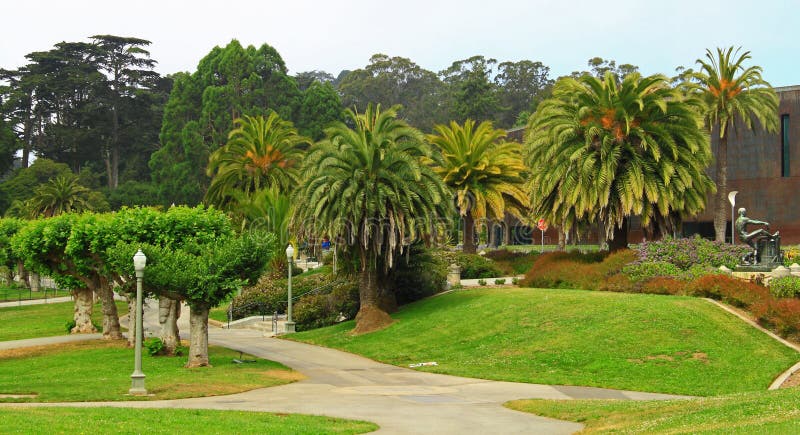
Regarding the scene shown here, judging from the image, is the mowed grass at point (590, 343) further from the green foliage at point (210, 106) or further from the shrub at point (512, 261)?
the green foliage at point (210, 106)

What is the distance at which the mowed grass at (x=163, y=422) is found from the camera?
15.3m

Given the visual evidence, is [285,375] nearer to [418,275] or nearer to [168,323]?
[168,323]

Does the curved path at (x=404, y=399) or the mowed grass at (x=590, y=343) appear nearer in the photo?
the curved path at (x=404, y=399)

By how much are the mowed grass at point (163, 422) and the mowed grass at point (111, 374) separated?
13.6 feet

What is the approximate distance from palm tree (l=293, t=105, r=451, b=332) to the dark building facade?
100 feet

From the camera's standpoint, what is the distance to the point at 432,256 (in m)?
41.8

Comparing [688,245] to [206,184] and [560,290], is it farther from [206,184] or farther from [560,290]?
[206,184]

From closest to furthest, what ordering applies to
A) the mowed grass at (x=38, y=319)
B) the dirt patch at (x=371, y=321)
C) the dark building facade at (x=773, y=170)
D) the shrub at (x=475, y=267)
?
the dirt patch at (x=371, y=321)
the mowed grass at (x=38, y=319)
the shrub at (x=475, y=267)
the dark building facade at (x=773, y=170)

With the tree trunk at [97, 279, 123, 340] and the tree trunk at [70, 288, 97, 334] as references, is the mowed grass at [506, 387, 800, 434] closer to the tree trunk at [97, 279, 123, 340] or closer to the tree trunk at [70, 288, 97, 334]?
the tree trunk at [97, 279, 123, 340]

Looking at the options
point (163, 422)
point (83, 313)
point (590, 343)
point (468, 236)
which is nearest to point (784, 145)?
point (468, 236)

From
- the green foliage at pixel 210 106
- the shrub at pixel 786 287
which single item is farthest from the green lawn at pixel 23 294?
the shrub at pixel 786 287

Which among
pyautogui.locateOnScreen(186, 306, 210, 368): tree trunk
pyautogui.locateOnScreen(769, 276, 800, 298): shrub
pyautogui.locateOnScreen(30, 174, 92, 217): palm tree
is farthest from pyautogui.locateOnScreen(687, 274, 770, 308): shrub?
pyautogui.locateOnScreen(30, 174, 92, 217): palm tree

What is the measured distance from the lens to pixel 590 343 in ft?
92.9

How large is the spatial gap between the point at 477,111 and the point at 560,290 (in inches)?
3586
